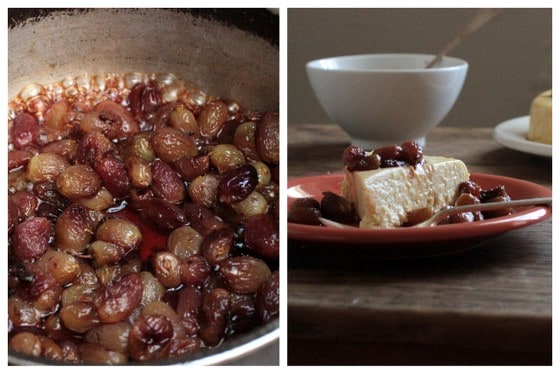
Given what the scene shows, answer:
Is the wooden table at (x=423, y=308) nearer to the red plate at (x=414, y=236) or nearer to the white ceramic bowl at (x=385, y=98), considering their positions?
the red plate at (x=414, y=236)

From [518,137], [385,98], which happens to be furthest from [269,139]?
[518,137]

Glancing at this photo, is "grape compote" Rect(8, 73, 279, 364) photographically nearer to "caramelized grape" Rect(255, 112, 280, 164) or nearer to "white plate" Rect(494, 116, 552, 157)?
"caramelized grape" Rect(255, 112, 280, 164)

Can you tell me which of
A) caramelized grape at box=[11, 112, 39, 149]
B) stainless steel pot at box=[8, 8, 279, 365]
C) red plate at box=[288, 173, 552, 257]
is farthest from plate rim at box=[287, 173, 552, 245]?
caramelized grape at box=[11, 112, 39, 149]

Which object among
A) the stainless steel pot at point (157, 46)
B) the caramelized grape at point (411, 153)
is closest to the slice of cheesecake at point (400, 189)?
the caramelized grape at point (411, 153)

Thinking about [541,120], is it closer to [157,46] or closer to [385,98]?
[385,98]

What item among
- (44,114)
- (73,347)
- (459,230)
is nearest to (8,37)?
(44,114)
